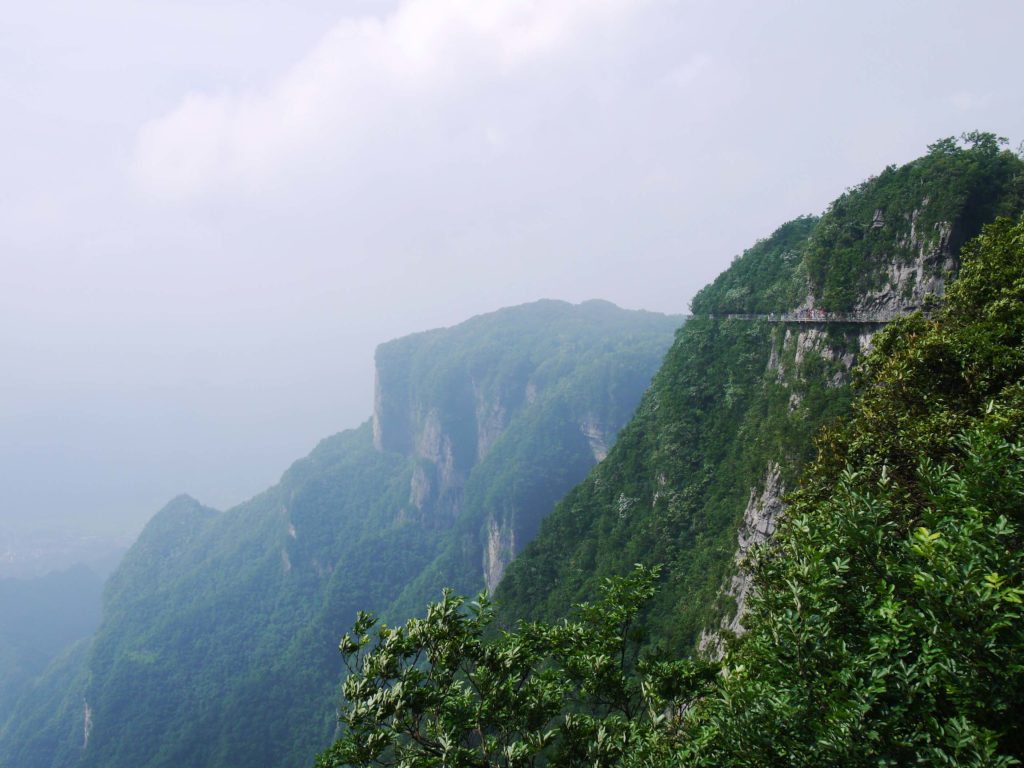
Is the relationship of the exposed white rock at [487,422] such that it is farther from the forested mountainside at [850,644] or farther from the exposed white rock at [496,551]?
the forested mountainside at [850,644]

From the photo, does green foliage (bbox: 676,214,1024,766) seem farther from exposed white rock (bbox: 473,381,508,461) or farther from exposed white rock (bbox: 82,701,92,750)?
exposed white rock (bbox: 473,381,508,461)

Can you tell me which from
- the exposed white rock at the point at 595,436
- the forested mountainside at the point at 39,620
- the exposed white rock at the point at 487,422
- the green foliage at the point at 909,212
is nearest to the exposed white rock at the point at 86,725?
the forested mountainside at the point at 39,620

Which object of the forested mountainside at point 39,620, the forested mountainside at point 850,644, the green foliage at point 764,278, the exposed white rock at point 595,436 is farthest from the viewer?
the forested mountainside at point 39,620

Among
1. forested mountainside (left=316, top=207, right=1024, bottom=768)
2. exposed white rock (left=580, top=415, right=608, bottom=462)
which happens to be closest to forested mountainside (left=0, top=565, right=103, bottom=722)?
exposed white rock (left=580, top=415, right=608, bottom=462)

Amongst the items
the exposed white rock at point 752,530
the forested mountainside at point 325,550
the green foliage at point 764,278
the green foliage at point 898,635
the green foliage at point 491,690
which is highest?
the green foliage at point 764,278

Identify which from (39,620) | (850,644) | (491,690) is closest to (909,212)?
(850,644)

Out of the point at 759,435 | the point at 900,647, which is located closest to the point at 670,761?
the point at 900,647
